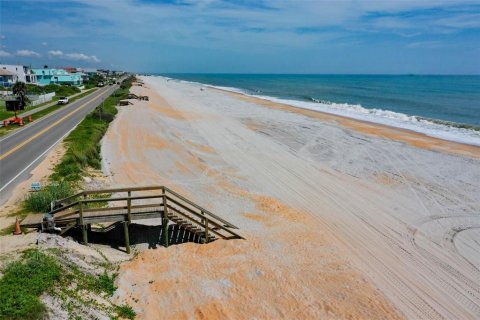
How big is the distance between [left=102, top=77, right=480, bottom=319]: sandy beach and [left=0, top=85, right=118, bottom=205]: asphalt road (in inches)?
169

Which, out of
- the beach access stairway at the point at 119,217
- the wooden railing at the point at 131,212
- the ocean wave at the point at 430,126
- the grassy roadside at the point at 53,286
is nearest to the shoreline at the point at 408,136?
the ocean wave at the point at 430,126

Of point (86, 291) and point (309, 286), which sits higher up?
point (86, 291)

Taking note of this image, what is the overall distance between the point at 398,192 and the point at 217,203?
35.9 feet

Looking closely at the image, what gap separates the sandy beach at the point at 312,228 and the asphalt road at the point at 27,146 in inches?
169

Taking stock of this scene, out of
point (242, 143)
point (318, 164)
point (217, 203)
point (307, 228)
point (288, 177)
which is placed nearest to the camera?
point (307, 228)

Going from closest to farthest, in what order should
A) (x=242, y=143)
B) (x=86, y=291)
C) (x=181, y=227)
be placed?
1. (x=86, y=291)
2. (x=181, y=227)
3. (x=242, y=143)

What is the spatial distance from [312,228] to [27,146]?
72.9 feet

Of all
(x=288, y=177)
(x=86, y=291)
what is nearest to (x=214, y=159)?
(x=288, y=177)

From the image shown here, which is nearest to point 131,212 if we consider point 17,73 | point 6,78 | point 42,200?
point 42,200

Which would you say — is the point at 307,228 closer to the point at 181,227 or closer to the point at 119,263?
the point at 181,227

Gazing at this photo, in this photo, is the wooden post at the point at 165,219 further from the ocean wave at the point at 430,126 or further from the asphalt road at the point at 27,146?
the ocean wave at the point at 430,126

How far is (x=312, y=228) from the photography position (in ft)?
54.5

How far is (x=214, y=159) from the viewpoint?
2758 cm

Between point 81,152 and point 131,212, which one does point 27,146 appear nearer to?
point 81,152
